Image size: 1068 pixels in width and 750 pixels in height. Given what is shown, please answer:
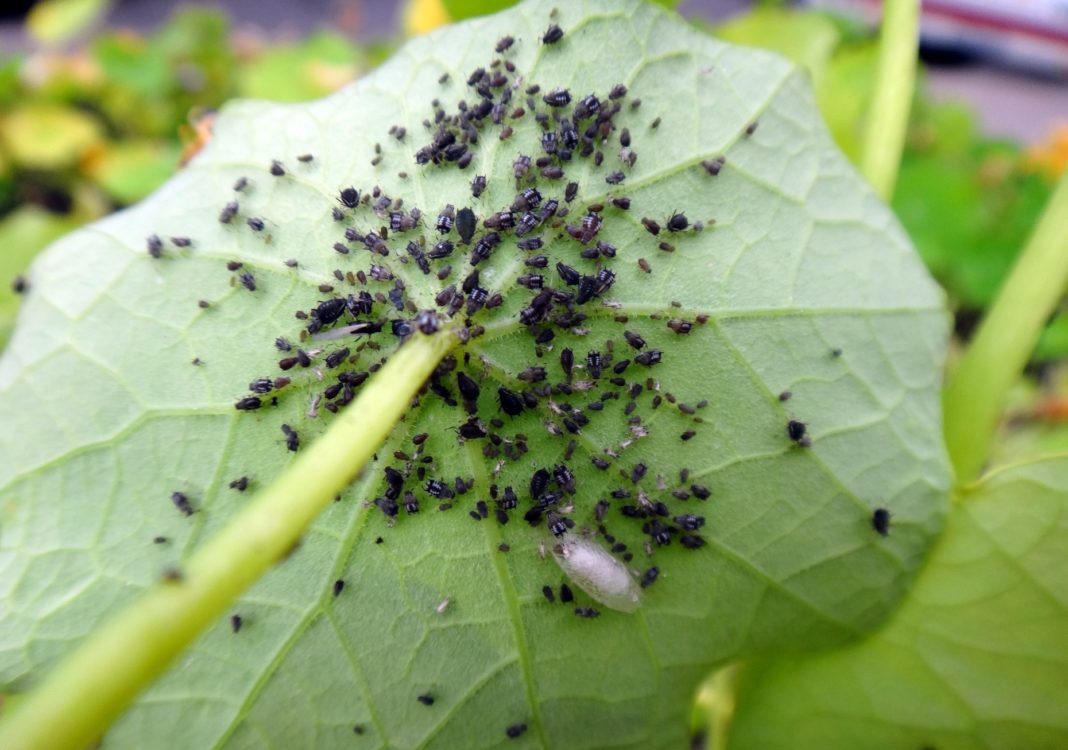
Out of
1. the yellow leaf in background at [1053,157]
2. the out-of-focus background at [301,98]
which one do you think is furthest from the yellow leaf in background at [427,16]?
the yellow leaf in background at [1053,157]

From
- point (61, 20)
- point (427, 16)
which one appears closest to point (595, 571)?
point (427, 16)

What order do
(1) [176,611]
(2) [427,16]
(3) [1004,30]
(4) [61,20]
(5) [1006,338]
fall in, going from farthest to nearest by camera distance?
(3) [1004,30] → (4) [61,20] → (2) [427,16] → (5) [1006,338] → (1) [176,611]

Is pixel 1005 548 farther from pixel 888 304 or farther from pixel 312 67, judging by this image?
pixel 312 67

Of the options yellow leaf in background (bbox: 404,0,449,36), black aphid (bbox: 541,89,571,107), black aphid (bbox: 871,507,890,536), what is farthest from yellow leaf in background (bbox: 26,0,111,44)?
black aphid (bbox: 871,507,890,536)

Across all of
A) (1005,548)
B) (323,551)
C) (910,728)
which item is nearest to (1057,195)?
(1005,548)

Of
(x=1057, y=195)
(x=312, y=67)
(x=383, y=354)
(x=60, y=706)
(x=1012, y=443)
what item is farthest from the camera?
(x=312, y=67)

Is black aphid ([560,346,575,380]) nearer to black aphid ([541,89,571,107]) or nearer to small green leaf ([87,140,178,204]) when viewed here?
black aphid ([541,89,571,107])

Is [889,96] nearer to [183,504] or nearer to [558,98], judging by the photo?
[558,98]
